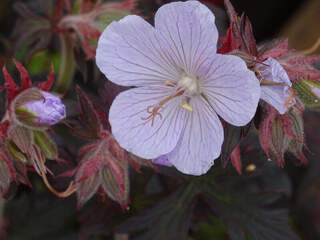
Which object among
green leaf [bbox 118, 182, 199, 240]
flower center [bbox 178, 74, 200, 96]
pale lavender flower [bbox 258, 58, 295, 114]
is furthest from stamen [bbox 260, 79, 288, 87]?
green leaf [bbox 118, 182, 199, 240]

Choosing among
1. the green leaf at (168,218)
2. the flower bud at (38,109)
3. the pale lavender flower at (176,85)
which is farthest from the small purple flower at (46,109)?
the green leaf at (168,218)

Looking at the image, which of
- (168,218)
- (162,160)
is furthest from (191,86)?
(168,218)

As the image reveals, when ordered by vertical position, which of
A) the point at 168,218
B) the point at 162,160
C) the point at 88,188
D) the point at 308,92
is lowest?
the point at 168,218

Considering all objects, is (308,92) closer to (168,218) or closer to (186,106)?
(186,106)

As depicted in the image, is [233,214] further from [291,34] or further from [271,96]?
[291,34]

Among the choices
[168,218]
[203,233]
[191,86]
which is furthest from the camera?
[203,233]

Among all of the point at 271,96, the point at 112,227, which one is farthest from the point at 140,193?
the point at 271,96
